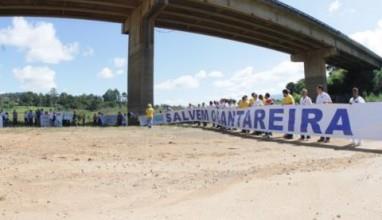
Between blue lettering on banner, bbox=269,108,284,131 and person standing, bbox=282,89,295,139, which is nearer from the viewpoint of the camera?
blue lettering on banner, bbox=269,108,284,131

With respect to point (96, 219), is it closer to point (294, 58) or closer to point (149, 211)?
point (149, 211)

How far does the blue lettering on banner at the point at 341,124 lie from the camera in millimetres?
14219

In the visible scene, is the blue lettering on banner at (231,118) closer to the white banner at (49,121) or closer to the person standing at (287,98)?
the person standing at (287,98)

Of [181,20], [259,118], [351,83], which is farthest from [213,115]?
[351,83]

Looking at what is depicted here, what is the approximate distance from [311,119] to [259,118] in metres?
3.52

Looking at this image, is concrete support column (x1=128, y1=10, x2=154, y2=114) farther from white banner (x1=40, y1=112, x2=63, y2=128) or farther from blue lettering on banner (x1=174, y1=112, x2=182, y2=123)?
white banner (x1=40, y1=112, x2=63, y2=128)

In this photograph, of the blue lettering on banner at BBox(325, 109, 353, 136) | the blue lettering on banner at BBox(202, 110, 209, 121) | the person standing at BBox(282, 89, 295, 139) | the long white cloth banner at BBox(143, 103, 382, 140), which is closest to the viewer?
the long white cloth banner at BBox(143, 103, 382, 140)

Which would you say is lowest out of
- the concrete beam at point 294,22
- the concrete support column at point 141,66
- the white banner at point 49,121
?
the white banner at point 49,121

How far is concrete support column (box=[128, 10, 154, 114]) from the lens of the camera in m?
38.2

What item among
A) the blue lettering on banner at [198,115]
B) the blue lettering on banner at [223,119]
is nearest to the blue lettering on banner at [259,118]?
the blue lettering on banner at [223,119]

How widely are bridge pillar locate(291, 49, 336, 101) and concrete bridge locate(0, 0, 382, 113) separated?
178cm

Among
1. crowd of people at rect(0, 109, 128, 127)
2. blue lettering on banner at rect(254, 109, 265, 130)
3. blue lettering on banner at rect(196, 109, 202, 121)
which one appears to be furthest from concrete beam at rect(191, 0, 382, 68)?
blue lettering on banner at rect(254, 109, 265, 130)

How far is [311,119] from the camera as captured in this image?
1558 centimetres

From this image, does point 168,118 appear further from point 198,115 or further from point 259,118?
point 259,118
